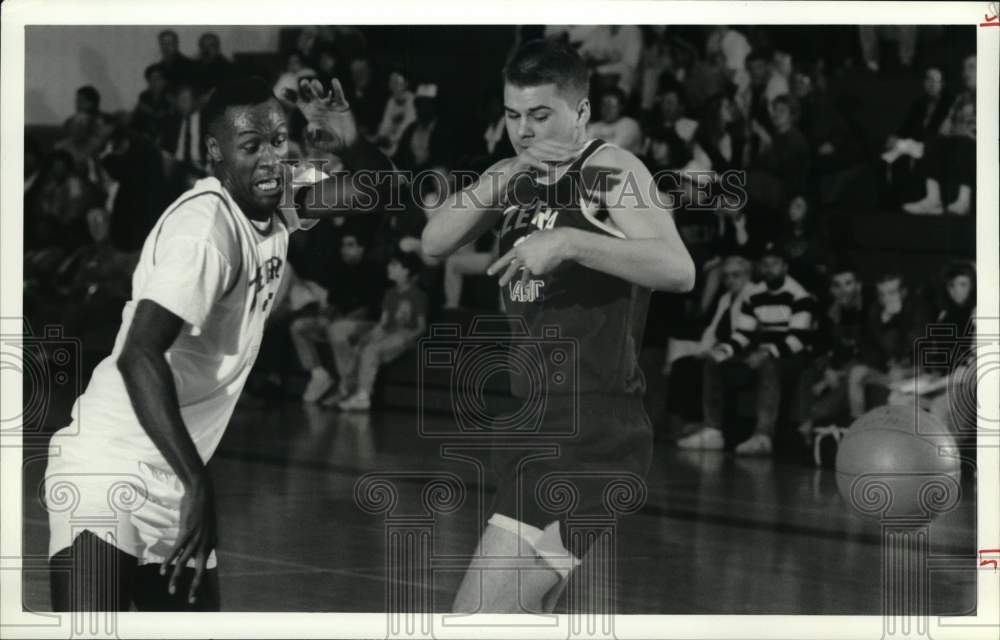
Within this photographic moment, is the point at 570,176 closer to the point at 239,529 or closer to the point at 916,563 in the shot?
the point at 916,563

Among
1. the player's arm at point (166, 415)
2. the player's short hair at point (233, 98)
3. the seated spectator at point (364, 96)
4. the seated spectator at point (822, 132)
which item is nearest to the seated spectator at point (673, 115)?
the seated spectator at point (822, 132)

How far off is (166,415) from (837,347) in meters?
5.99

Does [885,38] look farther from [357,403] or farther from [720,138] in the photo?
[357,403]

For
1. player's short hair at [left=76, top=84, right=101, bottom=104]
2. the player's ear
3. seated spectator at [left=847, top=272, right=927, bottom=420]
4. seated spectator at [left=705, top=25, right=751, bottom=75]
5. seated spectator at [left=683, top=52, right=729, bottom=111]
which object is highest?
seated spectator at [left=705, top=25, right=751, bottom=75]

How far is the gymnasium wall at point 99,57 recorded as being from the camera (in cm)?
646

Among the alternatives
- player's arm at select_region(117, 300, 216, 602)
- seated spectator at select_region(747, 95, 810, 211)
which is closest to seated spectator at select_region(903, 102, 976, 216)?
seated spectator at select_region(747, 95, 810, 211)

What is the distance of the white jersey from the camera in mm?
6016

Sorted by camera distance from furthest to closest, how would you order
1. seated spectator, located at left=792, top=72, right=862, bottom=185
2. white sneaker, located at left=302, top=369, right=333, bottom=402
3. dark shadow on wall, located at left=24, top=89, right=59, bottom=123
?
white sneaker, located at left=302, top=369, right=333, bottom=402 < seated spectator, located at left=792, top=72, right=862, bottom=185 < dark shadow on wall, located at left=24, top=89, right=59, bottom=123

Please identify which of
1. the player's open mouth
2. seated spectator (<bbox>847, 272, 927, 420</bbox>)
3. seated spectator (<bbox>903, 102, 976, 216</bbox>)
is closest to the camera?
the player's open mouth

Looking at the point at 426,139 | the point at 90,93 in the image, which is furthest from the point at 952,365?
the point at 90,93

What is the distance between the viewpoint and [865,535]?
9.21m

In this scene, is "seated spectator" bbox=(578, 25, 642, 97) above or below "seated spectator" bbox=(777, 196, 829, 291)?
above

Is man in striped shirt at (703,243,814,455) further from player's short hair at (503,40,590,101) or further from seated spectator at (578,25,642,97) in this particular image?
player's short hair at (503,40,590,101)

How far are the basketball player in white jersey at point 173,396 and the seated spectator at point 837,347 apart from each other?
557 cm
